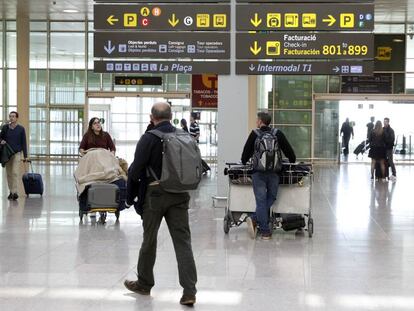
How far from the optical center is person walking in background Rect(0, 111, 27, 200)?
15305 mm

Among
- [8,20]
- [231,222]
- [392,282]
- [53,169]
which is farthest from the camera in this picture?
[8,20]

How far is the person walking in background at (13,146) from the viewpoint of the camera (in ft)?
50.2

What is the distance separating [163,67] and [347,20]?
10.6 feet

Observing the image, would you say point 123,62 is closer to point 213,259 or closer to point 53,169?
point 213,259

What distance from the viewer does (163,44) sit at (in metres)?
13.3

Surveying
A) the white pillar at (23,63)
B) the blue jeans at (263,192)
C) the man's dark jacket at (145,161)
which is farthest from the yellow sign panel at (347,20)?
the white pillar at (23,63)

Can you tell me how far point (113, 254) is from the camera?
8.94 metres

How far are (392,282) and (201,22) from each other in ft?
23.0

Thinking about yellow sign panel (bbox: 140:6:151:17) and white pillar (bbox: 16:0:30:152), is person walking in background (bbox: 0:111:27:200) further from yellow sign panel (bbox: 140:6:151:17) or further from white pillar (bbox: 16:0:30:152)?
white pillar (bbox: 16:0:30:152)

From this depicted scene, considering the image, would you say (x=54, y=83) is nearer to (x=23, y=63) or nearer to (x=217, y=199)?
(x=23, y=63)

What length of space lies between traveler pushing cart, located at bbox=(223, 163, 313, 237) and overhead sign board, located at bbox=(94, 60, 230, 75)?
3118mm

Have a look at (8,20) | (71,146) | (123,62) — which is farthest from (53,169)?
(123,62)

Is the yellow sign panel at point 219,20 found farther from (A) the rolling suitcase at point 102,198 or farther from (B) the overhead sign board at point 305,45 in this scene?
(A) the rolling suitcase at point 102,198

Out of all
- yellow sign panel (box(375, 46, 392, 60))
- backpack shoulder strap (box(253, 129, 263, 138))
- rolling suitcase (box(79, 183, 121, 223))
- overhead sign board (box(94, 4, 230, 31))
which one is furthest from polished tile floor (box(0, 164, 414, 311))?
yellow sign panel (box(375, 46, 392, 60))
